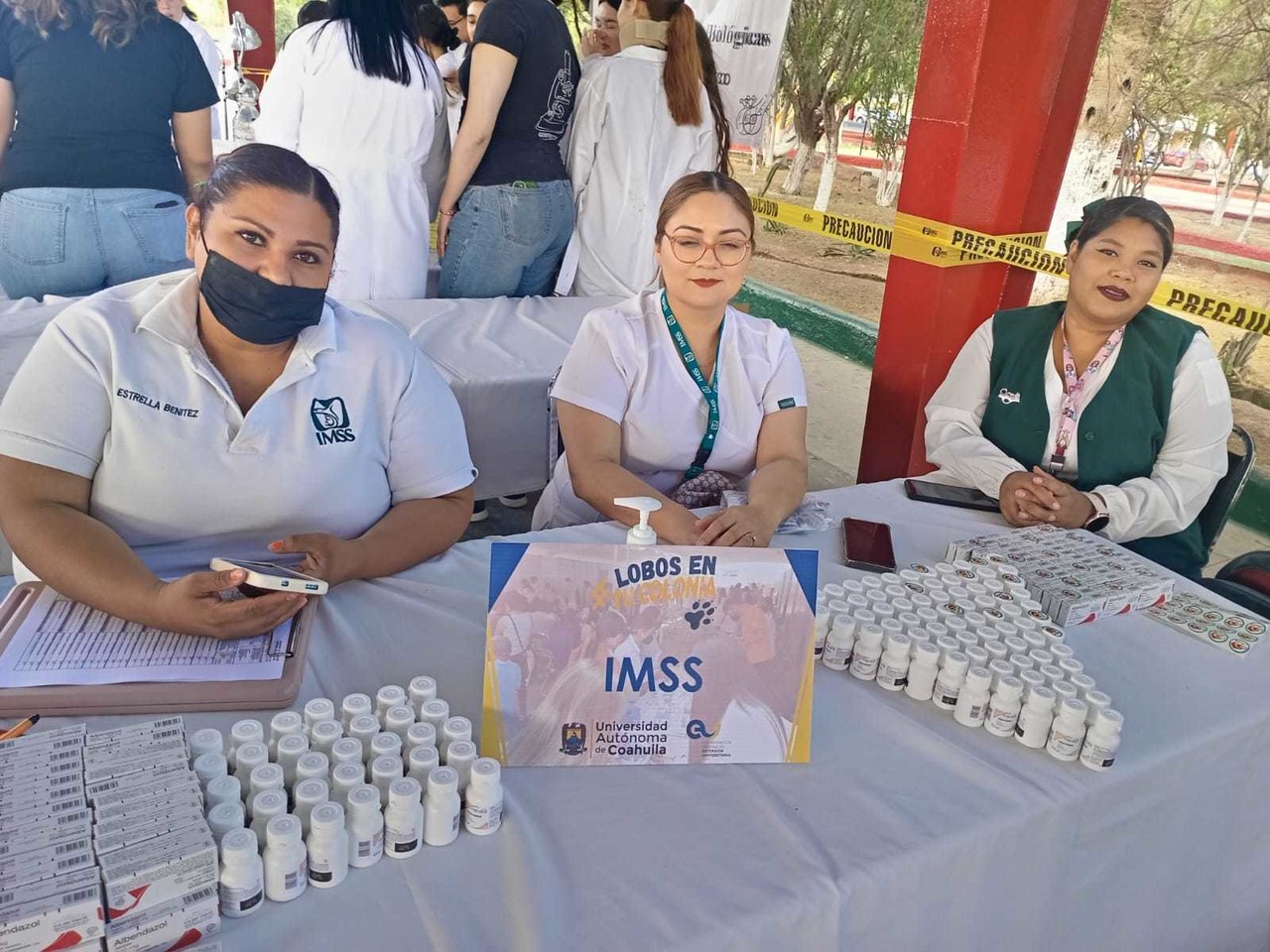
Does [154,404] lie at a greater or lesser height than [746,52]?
lesser

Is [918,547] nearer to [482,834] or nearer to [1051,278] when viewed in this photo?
[482,834]

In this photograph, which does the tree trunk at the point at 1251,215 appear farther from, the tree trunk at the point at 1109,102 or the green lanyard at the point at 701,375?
the green lanyard at the point at 701,375

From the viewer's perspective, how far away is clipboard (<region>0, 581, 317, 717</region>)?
1.05m

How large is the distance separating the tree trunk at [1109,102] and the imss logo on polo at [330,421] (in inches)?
115

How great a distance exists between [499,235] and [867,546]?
7.19 feet

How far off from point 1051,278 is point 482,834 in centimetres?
393

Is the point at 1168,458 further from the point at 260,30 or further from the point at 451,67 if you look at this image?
the point at 260,30

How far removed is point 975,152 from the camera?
121 inches

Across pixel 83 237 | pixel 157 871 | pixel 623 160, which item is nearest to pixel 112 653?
pixel 157 871

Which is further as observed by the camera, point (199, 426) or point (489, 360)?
point (489, 360)

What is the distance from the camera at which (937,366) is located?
3.39 m

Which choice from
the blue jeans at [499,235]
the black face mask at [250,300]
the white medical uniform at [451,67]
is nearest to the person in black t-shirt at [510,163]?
the blue jeans at [499,235]

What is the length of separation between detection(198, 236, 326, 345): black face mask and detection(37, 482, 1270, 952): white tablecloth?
0.42 metres

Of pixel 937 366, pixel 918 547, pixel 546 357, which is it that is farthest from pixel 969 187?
pixel 918 547
